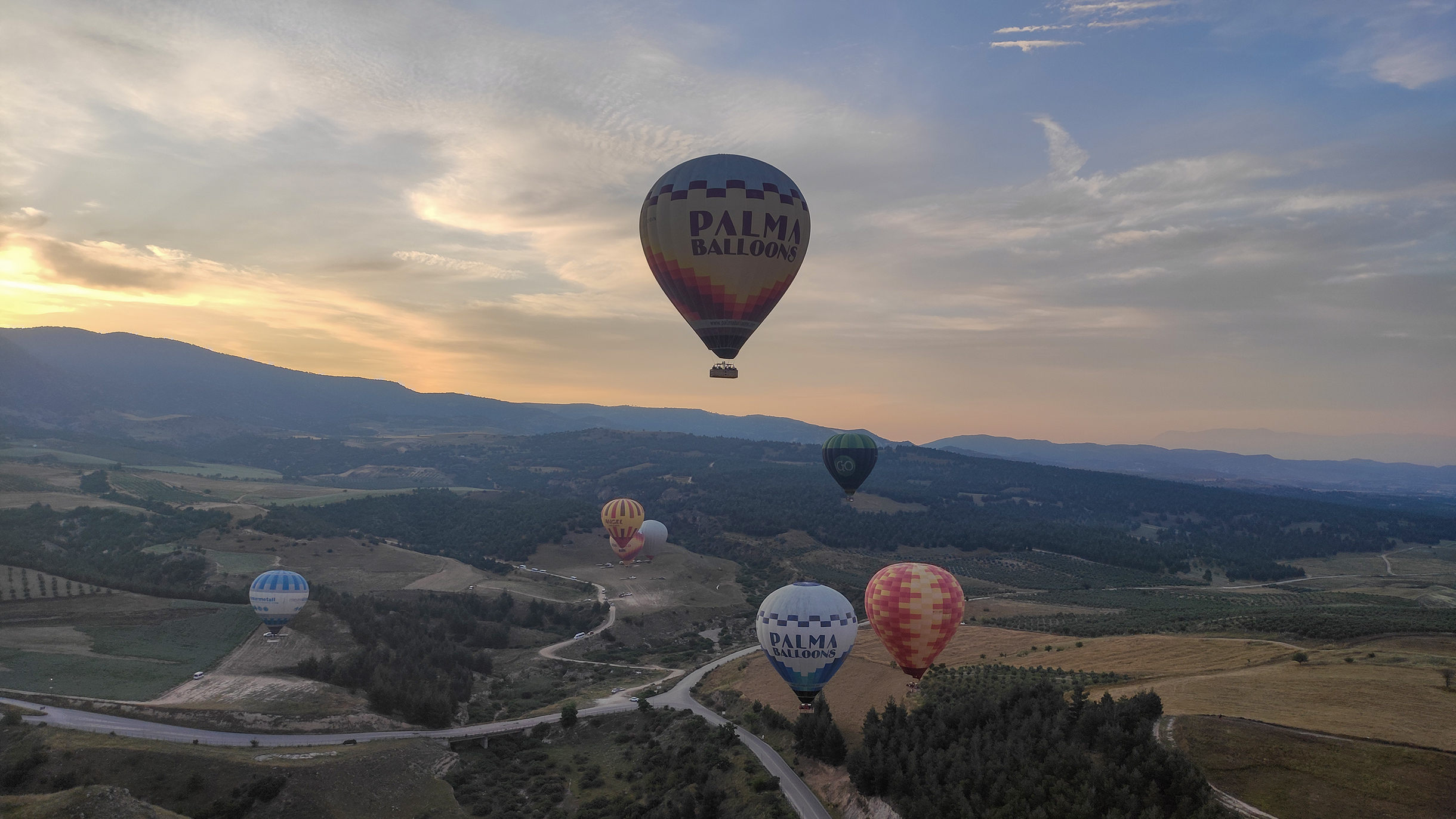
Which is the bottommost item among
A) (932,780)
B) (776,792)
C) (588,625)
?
(588,625)

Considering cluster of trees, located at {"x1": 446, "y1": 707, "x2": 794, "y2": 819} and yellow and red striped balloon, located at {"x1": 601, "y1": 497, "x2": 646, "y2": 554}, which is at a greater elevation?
yellow and red striped balloon, located at {"x1": 601, "y1": 497, "x2": 646, "y2": 554}

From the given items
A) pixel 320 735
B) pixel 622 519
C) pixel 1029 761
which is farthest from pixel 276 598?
pixel 1029 761

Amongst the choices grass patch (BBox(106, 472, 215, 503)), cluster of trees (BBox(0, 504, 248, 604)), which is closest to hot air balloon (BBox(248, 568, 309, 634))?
cluster of trees (BBox(0, 504, 248, 604))

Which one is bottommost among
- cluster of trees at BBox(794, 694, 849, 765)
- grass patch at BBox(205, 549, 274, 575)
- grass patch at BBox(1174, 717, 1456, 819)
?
grass patch at BBox(205, 549, 274, 575)

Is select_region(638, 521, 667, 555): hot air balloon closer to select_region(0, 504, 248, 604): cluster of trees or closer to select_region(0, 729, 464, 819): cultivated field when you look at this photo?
select_region(0, 504, 248, 604): cluster of trees

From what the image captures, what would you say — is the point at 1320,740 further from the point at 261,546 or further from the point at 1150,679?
the point at 261,546

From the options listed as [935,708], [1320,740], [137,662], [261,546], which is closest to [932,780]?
[935,708]

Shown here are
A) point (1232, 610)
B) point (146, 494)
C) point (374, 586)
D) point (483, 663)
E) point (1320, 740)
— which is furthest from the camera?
point (146, 494)
